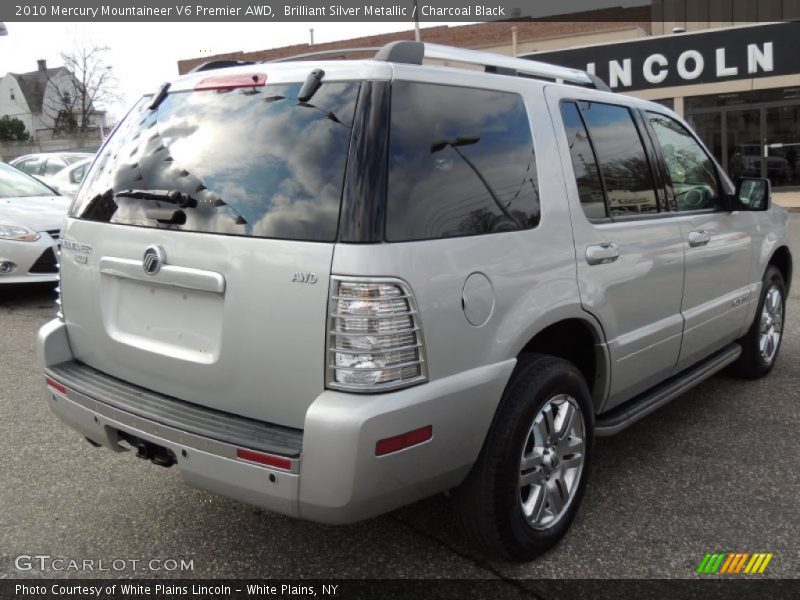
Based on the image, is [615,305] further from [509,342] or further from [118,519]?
[118,519]

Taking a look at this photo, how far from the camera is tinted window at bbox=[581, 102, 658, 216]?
3381mm

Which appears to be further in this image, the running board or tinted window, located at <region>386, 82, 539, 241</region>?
the running board

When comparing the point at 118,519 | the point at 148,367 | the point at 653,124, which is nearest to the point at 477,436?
the point at 148,367

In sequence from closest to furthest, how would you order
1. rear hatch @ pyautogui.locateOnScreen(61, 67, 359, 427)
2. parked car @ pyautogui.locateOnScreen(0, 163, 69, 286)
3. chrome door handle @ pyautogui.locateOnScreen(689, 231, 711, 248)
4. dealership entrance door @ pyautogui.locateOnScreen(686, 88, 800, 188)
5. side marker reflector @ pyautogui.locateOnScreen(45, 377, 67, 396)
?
rear hatch @ pyautogui.locateOnScreen(61, 67, 359, 427) < side marker reflector @ pyautogui.locateOnScreen(45, 377, 67, 396) < chrome door handle @ pyautogui.locateOnScreen(689, 231, 711, 248) < parked car @ pyautogui.locateOnScreen(0, 163, 69, 286) < dealership entrance door @ pyautogui.locateOnScreen(686, 88, 800, 188)

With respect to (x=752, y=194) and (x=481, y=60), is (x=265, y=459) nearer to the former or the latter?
(x=481, y=60)

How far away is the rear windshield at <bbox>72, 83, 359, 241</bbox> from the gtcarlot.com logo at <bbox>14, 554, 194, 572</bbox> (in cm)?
133

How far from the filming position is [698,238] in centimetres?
395

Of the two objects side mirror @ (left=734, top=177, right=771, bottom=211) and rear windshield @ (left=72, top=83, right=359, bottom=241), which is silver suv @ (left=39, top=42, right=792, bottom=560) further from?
side mirror @ (left=734, top=177, right=771, bottom=211)

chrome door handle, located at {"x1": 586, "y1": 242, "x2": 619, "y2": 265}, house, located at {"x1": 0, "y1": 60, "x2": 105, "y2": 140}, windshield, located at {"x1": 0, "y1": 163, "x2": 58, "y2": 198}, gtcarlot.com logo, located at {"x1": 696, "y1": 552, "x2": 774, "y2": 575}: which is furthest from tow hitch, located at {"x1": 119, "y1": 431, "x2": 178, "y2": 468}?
house, located at {"x1": 0, "y1": 60, "x2": 105, "y2": 140}

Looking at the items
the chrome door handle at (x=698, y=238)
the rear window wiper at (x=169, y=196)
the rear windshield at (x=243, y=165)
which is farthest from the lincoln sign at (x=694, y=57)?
the rear window wiper at (x=169, y=196)

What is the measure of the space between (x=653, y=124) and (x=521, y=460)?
6.94 feet

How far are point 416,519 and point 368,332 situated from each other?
4.35 feet

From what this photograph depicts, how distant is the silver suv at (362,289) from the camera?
2.32 metres

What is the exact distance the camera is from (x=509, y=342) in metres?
2.65
